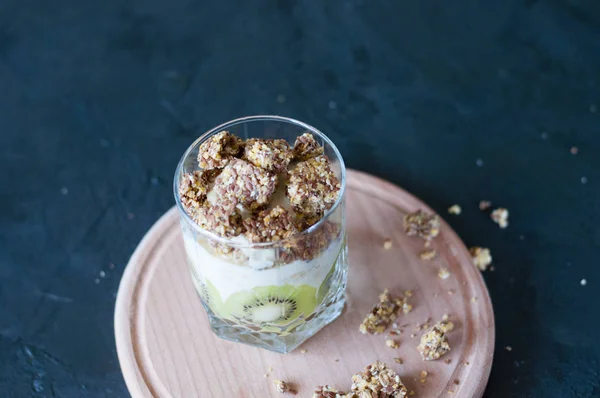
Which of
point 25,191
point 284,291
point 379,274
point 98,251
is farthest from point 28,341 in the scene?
point 379,274

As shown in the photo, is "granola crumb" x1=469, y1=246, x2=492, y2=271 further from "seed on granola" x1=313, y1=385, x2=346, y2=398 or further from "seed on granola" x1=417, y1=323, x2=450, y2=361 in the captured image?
"seed on granola" x1=313, y1=385, x2=346, y2=398

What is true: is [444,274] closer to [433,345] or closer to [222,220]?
[433,345]

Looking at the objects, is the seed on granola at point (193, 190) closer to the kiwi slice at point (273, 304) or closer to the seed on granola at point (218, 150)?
the seed on granola at point (218, 150)

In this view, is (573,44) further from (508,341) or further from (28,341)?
(28,341)

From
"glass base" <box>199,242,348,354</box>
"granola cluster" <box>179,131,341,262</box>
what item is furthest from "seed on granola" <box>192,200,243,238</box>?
"glass base" <box>199,242,348,354</box>

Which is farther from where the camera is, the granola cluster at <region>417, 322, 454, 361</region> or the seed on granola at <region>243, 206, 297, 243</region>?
the granola cluster at <region>417, 322, 454, 361</region>

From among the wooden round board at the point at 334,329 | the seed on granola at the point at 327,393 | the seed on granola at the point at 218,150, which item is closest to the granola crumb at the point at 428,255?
the wooden round board at the point at 334,329

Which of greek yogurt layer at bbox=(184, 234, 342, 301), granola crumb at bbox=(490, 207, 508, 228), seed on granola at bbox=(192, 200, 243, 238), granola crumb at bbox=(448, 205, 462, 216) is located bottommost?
granola crumb at bbox=(448, 205, 462, 216)
